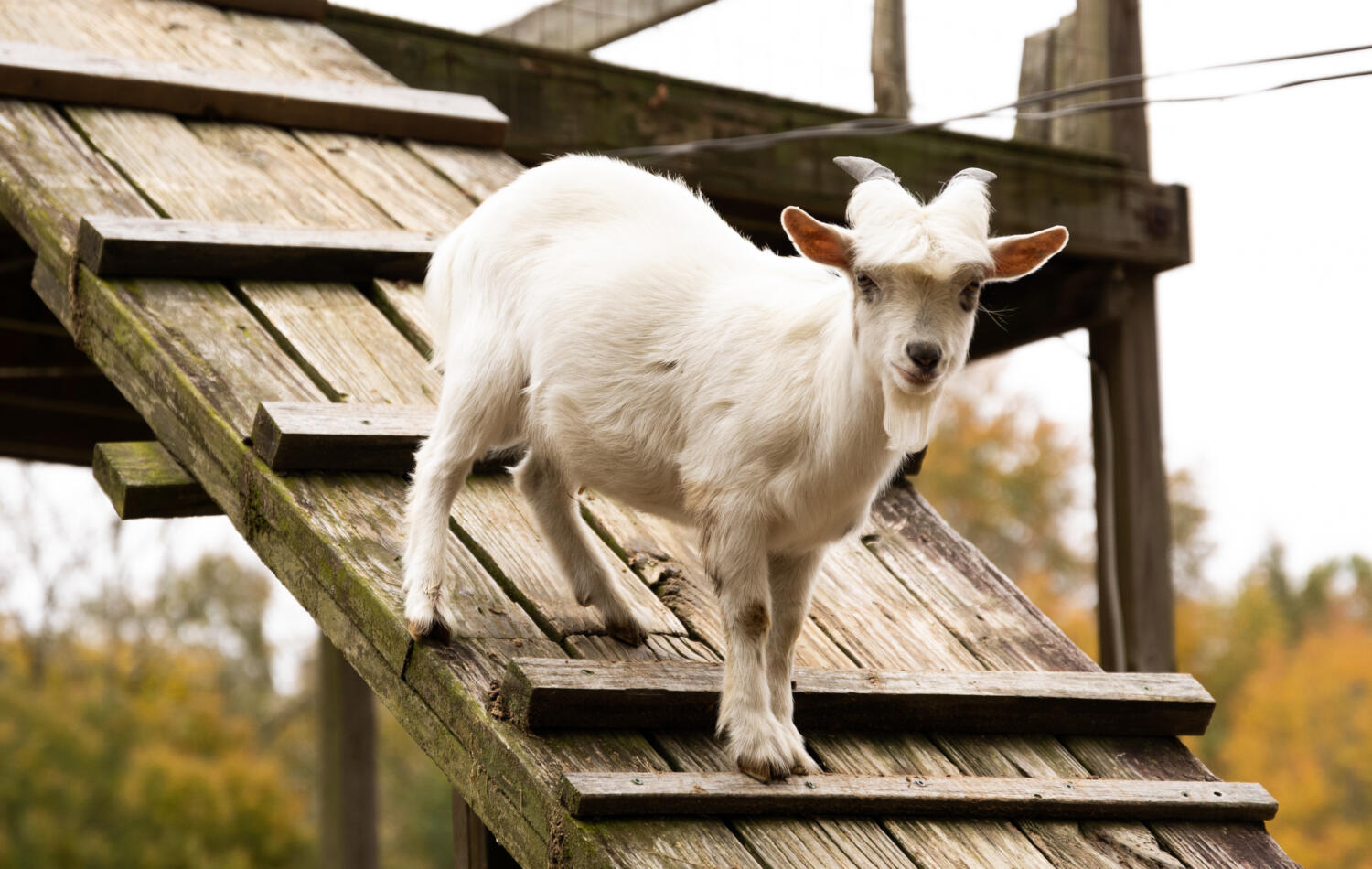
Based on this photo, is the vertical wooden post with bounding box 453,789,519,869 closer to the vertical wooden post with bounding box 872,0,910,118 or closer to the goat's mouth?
the goat's mouth

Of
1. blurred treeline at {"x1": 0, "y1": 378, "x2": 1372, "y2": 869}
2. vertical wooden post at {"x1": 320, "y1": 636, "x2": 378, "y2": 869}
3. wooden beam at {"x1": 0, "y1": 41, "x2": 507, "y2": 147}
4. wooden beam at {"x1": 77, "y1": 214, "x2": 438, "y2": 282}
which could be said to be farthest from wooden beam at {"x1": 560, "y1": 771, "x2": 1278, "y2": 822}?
Answer: blurred treeline at {"x1": 0, "y1": 378, "x2": 1372, "y2": 869}

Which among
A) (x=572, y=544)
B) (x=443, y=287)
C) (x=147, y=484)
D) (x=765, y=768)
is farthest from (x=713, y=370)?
(x=147, y=484)

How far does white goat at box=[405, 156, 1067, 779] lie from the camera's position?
2480mm

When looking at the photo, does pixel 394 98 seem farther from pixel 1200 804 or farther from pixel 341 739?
pixel 341 739

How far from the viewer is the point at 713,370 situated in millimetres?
2807

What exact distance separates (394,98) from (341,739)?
4265 mm

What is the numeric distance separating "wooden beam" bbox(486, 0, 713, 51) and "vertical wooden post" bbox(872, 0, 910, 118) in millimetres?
676

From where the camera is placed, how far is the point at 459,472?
10.1 feet

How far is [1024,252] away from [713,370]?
0.62 m

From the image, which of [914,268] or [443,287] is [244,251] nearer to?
[443,287]

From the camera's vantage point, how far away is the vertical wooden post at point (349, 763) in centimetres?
784

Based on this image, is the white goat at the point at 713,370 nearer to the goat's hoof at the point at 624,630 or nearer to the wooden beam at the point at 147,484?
the goat's hoof at the point at 624,630

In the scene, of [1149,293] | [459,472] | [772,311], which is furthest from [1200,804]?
[1149,293]

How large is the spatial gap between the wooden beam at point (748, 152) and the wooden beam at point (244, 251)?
1.32 metres
